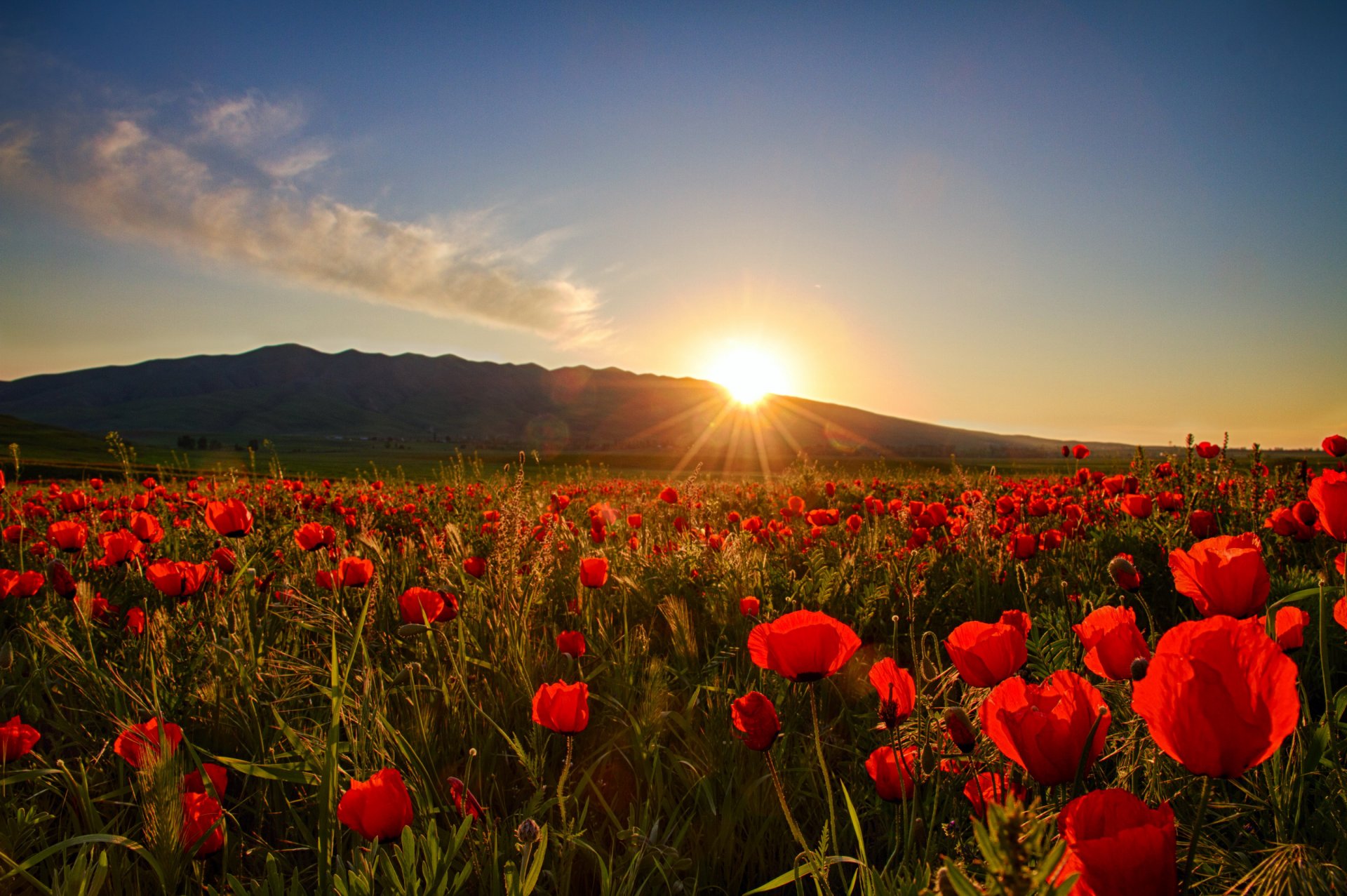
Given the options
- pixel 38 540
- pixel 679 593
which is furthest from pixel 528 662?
pixel 38 540

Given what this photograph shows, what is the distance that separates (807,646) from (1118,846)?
629 mm

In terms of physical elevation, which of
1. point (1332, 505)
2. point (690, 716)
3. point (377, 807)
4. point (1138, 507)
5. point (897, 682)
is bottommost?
point (690, 716)

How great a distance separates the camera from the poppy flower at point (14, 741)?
1545 millimetres

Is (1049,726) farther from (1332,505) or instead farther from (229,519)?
(229,519)

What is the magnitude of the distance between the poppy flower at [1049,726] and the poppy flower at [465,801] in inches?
37.9

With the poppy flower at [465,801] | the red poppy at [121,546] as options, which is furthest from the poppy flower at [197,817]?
the red poppy at [121,546]

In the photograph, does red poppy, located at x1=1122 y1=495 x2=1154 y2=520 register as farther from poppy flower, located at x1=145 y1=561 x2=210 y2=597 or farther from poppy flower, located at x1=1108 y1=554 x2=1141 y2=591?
poppy flower, located at x1=145 y1=561 x2=210 y2=597

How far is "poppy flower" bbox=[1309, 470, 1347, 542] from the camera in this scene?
4.78 feet

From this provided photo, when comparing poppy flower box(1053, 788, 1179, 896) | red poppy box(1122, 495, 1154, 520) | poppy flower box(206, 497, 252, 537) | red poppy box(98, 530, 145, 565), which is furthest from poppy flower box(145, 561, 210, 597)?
red poppy box(1122, 495, 1154, 520)

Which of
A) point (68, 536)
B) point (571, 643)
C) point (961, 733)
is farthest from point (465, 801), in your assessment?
point (68, 536)

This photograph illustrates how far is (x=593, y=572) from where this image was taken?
258cm

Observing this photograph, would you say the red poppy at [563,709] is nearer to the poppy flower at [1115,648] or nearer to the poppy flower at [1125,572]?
the poppy flower at [1115,648]

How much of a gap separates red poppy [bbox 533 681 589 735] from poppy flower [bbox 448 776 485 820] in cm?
20

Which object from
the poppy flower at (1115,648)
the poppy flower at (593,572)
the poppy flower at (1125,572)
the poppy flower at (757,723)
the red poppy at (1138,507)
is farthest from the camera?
the red poppy at (1138,507)
